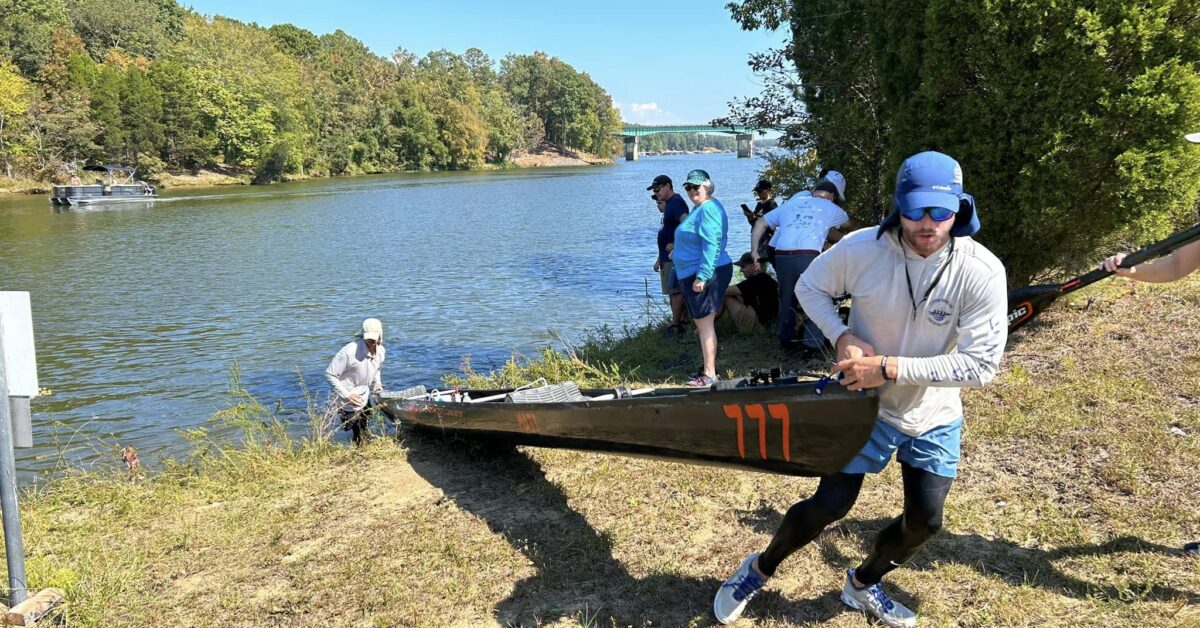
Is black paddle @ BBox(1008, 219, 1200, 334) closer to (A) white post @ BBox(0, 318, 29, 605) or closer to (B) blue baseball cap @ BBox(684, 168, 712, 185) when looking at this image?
(B) blue baseball cap @ BBox(684, 168, 712, 185)

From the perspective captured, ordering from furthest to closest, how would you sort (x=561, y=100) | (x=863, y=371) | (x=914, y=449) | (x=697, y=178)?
1. (x=561, y=100)
2. (x=697, y=178)
3. (x=914, y=449)
4. (x=863, y=371)

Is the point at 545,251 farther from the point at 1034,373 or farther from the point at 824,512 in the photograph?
the point at 824,512

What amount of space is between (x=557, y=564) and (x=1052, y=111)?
17.1 feet

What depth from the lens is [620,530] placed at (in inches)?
166

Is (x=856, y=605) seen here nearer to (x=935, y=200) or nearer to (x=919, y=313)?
(x=919, y=313)

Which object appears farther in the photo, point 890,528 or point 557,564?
point 557,564

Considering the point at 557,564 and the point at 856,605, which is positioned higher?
the point at 856,605

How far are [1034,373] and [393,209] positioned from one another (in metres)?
37.0

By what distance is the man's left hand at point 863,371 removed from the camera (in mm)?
2652

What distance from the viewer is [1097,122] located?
5.69 m

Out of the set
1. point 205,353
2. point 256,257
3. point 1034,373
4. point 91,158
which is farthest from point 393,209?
point 1034,373

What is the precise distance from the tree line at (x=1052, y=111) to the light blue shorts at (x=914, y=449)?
13.8 feet

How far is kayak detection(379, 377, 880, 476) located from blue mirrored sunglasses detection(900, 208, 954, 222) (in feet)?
2.20

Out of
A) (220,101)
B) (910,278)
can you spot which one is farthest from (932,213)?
(220,101)
